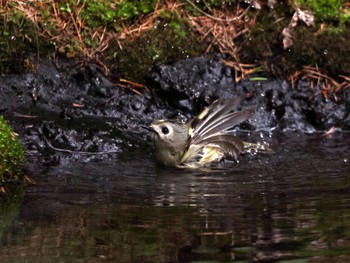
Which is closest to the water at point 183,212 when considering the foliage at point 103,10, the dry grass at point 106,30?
the dry grass at point 106,30

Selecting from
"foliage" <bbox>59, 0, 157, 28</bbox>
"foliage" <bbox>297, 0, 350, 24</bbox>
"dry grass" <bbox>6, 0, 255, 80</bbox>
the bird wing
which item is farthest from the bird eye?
"foliage" <bbox>297, 0, 350, 24</bbox>

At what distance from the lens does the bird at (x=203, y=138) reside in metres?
8.23

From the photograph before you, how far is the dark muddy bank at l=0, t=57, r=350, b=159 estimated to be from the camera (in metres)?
8.47

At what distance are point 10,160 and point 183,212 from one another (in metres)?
1.65

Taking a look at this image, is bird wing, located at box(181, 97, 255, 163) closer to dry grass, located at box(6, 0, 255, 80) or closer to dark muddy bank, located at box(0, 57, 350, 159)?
dark muddy bank, located at box(0, 57, 350, 159)

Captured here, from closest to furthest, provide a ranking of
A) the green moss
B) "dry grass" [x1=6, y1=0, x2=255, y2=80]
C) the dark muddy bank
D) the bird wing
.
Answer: the green moss → the bird wing → the dark muddy bank → "dry grass" [x1=6, y1=0, x2=255, y2=80]

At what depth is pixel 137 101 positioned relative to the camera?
9125 mm

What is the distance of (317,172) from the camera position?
749cm

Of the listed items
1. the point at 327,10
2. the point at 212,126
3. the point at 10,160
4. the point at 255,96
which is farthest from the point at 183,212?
the point at 327,10

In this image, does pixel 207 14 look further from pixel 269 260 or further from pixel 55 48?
pixel 269 260

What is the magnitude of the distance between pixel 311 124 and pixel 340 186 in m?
2.61

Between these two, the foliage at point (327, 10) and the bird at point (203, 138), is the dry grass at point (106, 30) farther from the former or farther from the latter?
the bird at point (203, 138)

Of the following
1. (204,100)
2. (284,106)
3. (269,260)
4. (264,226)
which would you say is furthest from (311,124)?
(269,260)

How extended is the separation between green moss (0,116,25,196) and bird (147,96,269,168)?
1.63 meters
